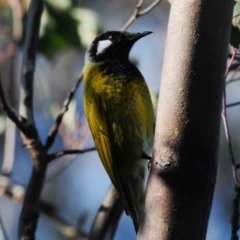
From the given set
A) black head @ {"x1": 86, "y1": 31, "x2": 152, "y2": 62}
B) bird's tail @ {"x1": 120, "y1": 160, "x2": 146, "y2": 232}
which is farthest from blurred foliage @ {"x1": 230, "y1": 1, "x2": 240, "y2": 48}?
black head @ {"x1": 86, "y1": 31, "x2": 152, "y2": 62}

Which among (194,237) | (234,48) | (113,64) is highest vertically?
(113,64)

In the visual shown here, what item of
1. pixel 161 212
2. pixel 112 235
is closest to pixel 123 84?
pixel 112 235

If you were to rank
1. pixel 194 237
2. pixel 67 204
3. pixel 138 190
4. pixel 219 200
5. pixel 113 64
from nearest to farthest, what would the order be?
1. pixel 194 237
2. pixel 138 190
3. pixel 113 64
4. pixel 219 200
5. pixel 67 204

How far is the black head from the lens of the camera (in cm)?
354

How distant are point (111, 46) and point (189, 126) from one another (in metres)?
2.09

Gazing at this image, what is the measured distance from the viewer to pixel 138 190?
301cm

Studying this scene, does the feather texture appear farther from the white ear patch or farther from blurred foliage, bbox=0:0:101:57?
blurred foliage, bbox=0:0:101:57

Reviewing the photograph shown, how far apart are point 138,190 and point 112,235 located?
0.90ft

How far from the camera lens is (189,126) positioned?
1.51 metres

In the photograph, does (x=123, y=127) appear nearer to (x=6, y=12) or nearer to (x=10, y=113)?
(x=10, y=113)

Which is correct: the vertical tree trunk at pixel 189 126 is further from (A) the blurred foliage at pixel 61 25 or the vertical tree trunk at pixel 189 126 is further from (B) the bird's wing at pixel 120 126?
(A) the blurred foliage at pixel 61 25

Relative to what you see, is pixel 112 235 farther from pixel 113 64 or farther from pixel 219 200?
pixel 219 200

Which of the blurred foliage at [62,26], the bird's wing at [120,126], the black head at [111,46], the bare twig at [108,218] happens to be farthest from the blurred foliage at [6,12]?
the bare twig at [108,218]

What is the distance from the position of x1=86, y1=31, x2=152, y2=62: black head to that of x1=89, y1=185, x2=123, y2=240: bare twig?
79 cm
